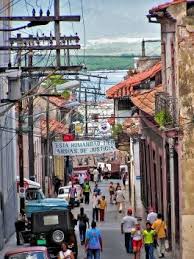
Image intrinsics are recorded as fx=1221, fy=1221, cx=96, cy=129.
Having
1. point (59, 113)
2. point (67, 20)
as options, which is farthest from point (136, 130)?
point (59, 113)

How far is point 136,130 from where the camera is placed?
52.8 meters

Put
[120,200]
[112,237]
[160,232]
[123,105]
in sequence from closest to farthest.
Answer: [160,232] < [112,237] < [120,200] < [123,105]

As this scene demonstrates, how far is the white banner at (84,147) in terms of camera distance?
52.2 m

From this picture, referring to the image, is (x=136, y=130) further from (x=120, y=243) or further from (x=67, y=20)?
(x=67, y=20)

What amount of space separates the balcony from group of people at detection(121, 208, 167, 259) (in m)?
3.08

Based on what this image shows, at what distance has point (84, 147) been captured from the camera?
53.0m

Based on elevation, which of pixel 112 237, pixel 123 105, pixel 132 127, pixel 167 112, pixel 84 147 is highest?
pixel 123 105

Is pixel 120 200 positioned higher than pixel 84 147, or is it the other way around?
pixel 84 147

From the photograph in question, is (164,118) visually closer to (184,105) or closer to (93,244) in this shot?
(184,105)

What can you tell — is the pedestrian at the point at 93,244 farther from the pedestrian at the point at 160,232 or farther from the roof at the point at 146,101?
the roof at the point at 146,101

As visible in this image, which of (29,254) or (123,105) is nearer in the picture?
(29,254)

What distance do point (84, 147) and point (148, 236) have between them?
20234 millimetres

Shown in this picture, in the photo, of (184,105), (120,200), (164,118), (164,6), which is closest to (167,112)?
(164,118)

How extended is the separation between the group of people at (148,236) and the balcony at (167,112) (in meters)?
3.08
